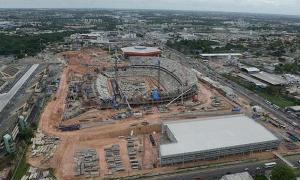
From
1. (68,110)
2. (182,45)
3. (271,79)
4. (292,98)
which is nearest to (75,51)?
(182,45)

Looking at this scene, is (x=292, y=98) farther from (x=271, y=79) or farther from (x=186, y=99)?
(x=186, y=99)

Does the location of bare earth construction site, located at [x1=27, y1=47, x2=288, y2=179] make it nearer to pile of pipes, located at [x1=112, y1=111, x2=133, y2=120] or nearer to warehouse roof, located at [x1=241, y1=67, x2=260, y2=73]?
pile of pipes, located at [x1=112, y1=111, x2=133, y2=120]

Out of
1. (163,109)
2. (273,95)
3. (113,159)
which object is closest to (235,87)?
(273,95)

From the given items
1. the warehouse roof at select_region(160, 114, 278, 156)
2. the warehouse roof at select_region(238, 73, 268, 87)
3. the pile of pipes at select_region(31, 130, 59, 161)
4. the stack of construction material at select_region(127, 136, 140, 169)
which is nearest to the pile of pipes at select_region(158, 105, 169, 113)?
the warehouse roof at select_region(160, 114, 278, 156)

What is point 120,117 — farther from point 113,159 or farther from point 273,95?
point 273,95

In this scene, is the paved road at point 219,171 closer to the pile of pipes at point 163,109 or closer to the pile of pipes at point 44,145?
the pile of pipes at point 44,145

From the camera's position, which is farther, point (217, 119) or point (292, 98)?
point (292, 98)
